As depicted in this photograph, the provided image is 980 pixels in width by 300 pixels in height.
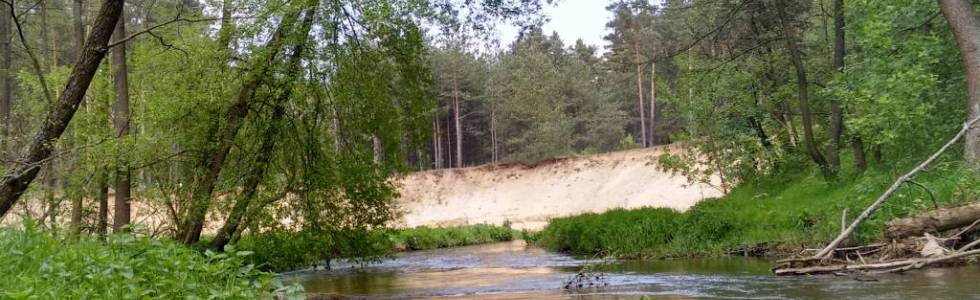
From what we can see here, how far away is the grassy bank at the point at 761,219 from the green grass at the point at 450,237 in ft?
22.6

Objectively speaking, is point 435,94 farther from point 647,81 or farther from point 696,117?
point 647,81

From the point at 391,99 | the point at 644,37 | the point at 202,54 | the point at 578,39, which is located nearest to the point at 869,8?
the point at 391,99

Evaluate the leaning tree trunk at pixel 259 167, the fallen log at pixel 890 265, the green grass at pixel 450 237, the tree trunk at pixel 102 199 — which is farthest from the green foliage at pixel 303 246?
the green grass at pixel 450 237

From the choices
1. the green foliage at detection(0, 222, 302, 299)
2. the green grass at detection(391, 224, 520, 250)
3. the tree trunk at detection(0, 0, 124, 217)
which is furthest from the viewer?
the green grass at detection(391, 224, 520, 250)

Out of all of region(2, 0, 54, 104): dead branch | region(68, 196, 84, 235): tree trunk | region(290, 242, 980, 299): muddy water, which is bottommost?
region(290, 242, 980, 299): muddy water

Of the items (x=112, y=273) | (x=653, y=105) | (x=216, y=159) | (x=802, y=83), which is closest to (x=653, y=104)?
(x=653, y=105)

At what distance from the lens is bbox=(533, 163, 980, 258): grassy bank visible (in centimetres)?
1377

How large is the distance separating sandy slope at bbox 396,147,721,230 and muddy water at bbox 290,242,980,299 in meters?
18.8

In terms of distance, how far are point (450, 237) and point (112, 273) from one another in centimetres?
2562

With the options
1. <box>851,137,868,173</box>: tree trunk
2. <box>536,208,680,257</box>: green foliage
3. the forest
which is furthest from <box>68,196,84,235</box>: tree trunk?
<box>851,137,868,173</box>: tree trunk

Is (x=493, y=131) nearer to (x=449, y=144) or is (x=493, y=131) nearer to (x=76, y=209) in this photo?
(x=449, y=144)

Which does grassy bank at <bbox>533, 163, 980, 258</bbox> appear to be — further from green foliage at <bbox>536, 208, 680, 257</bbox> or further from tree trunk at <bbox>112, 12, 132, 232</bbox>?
tree trunk at <bbox>112, 12, 132, 232</bbox>

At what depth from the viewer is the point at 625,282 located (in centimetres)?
1326

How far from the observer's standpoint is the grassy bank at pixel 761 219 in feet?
45.2
